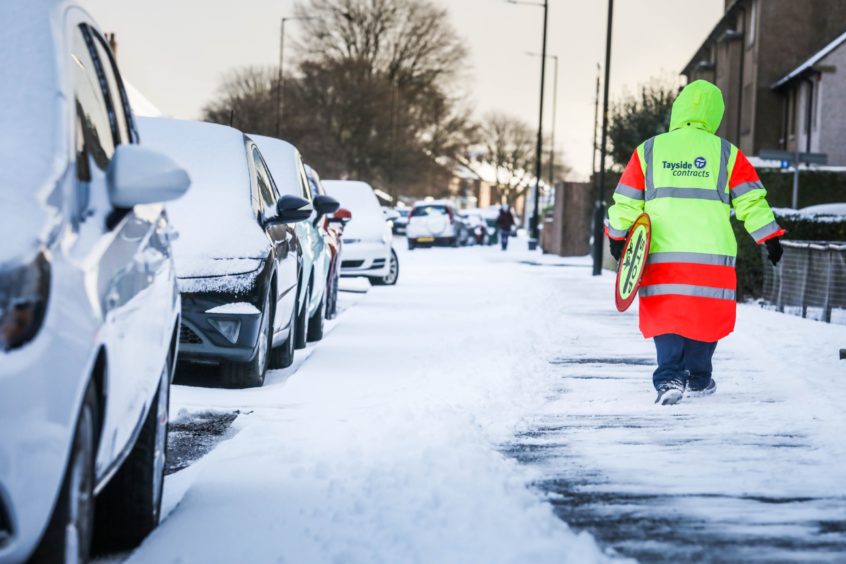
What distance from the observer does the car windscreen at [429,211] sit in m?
49.4

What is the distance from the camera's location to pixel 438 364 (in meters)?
10.7

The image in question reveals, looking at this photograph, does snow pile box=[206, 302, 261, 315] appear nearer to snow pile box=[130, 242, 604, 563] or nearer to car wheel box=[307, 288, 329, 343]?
snow pile box=[130, 242, 604, 563]

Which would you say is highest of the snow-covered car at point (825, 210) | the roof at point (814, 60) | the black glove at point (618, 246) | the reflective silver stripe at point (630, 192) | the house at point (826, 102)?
the roof at point (814, 60)

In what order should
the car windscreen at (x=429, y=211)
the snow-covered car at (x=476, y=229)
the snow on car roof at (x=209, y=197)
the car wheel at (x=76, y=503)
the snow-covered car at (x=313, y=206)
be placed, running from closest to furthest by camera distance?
the car wheel at (x=76, y=503)
the snow on car roof at (x=209, y=197)
the snow-covered car at (x=313, y=206)
the car windscreen at (x=429, y=211)
the snow-covered car at (x=476, y=229)

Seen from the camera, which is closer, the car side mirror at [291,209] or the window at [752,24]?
the car side mirror at [291,209]

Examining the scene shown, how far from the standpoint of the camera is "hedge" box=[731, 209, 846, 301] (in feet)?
60.6

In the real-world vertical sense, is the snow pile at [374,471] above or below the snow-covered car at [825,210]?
below

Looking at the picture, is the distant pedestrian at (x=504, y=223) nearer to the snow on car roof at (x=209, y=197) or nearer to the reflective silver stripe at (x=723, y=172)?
the snow on car roof at (x=209, y=197)

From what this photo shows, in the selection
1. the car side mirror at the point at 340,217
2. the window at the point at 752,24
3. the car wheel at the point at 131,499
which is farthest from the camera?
the window at the point at 752,24

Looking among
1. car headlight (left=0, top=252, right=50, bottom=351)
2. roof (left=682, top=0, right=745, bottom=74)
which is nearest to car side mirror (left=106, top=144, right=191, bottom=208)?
car headlight (left=0, top=252, right=50, bottom=351)

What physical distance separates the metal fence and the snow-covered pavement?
369 cm

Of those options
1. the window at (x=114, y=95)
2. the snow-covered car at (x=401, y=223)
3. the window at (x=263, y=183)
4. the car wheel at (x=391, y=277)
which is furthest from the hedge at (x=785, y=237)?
the snow-covered car at (x=401, y=223)

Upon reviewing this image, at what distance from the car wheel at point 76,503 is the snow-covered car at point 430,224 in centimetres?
4507

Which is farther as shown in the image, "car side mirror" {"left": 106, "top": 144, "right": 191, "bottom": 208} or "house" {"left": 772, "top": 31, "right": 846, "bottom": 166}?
"house" {"left": 772, "top": 31, "right": 846, "bottom": 166}
